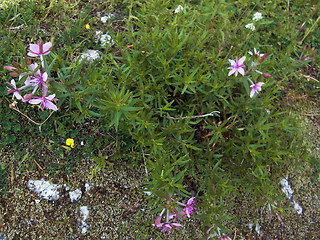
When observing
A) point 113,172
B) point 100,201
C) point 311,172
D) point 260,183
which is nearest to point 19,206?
point 100,201

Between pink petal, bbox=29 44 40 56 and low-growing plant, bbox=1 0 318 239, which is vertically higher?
pink petal, bbox=29 44 40 56

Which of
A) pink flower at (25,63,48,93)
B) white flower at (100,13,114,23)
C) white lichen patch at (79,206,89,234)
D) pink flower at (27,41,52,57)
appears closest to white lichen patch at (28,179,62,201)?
white lichen patch at (79,206,89,234)

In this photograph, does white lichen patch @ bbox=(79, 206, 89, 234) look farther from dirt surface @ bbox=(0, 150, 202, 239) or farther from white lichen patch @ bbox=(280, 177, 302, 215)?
white lichen patch @ bbox=(280, 177, 302, 215)

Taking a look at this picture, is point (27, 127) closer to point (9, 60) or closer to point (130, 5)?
point (9, 60)

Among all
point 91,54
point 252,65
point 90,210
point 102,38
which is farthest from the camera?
point 102,38

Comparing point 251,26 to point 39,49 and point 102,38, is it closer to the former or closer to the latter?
point 102,38

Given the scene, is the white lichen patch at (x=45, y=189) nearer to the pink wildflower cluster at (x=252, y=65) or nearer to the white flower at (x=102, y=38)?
the white flower at (x=102, y=38)

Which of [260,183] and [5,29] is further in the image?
[5,29]

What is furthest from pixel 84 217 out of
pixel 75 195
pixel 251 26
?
pixel 251 26

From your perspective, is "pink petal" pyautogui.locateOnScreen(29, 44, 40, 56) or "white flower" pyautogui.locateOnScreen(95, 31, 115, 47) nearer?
"pink petal" pyautogui.locateOnScreen(29, 44, 40, 56)
